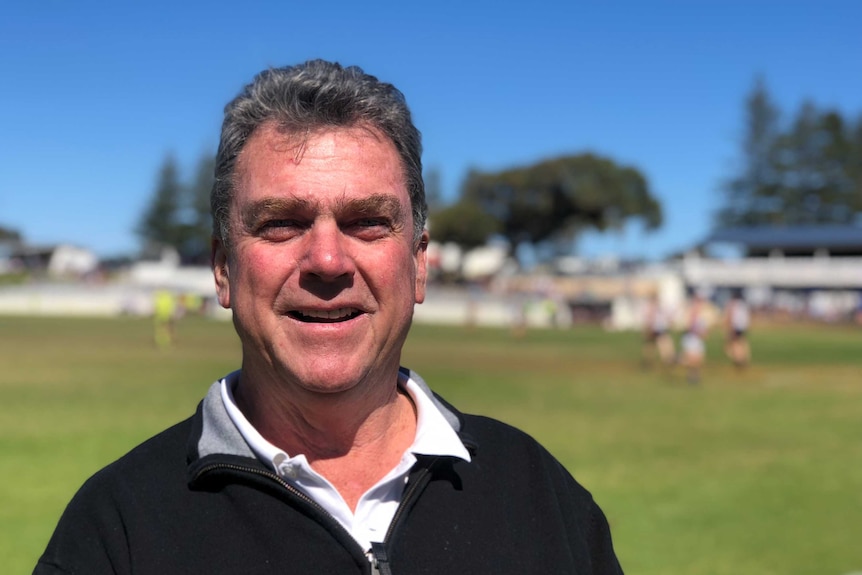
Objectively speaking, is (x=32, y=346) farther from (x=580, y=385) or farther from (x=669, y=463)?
(x=669, y=463)

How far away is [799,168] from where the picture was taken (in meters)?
90.2

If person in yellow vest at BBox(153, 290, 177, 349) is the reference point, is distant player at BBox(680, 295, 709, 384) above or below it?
A: above

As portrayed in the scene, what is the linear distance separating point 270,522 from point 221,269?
64cm

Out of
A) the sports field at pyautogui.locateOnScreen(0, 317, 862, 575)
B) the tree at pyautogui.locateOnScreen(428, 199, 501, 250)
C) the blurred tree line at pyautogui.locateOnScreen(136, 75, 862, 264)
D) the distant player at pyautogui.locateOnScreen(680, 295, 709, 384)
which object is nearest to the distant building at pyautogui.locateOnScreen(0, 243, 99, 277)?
the blurred tree line at pyautogui.locateOnScreen(136, 75, 862, 264)

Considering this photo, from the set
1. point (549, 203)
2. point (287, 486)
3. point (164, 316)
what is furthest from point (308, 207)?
point (549, 203)

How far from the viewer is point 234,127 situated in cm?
213

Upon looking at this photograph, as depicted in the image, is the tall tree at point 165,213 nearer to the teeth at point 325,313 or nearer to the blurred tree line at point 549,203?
the blurred tree line at point 549,203

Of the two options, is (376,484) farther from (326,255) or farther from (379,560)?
(326,255)

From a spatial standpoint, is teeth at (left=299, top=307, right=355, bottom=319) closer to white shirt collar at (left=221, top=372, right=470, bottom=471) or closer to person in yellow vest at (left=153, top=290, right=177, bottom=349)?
white shirt collar at (left=221, top=372, right=470, bottom=471)

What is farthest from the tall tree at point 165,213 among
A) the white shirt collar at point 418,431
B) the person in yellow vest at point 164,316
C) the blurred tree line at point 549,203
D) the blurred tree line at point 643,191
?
the white shirt collar at point 418,431

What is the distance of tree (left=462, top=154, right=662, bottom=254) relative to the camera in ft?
306

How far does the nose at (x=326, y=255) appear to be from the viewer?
2.00 metres

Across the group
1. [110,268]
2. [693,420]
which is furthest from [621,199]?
[693,420]

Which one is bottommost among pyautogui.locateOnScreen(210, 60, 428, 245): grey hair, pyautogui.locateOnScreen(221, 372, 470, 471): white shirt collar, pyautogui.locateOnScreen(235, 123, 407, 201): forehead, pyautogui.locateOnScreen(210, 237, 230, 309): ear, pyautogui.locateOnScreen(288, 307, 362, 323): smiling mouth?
pyautogui.locateOnScreen(221, 372, 470, 471): white shirt collar
